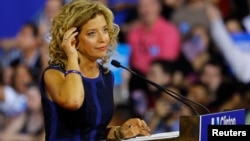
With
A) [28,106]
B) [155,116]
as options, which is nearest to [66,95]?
[155,116]

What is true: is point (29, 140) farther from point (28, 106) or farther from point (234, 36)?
point (234, 36)

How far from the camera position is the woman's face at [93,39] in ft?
11.9

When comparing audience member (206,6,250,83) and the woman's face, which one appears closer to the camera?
the woman's face

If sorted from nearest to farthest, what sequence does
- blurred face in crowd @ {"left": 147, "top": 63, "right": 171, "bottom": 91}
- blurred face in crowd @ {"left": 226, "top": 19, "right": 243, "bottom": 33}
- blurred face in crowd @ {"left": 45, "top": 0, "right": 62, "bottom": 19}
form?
blurred face in crowd @ {"left": 226, "top": 19, "right": 243, "bottom": 33}, blurred face in crowd @ {"left": 147, "top": 63, "right": 171, "bottom": 91}, blurred face in crowd @ {"left": 45, "top": 0, "right": 62, "bottom": 19}

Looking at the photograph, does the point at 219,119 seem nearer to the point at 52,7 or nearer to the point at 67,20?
the point at 67,20

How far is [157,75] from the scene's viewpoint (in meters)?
7.47

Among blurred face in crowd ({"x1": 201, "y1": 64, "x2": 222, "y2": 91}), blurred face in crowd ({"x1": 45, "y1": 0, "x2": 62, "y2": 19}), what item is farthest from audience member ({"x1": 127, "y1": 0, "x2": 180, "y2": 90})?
blurred face in crowd ({"x1": 45, "y1": 0, "x2": 62, "y2": 19})

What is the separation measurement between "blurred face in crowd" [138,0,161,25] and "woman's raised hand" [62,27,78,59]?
12.9 feet

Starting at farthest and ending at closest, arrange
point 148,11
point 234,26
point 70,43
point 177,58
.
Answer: point 148,11
point 177,58
point 234,26
point 70,43

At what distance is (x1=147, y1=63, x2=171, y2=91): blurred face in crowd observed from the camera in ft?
24.3

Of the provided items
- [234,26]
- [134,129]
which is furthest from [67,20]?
[234,26]

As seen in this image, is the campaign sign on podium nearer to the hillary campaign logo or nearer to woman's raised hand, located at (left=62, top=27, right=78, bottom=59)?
the hillary campaign logo

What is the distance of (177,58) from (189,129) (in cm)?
413

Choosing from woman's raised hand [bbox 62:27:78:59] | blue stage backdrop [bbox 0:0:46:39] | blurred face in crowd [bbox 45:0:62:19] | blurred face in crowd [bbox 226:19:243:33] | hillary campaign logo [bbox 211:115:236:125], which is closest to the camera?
hillary campaign logo [bbox 211:115:236:125]
